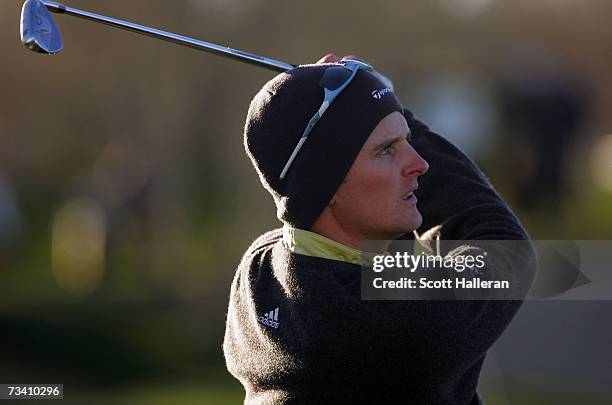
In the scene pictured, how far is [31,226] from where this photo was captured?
50.3 feet

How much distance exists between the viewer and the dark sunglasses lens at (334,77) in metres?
3.37

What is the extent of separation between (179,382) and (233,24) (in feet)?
28.4

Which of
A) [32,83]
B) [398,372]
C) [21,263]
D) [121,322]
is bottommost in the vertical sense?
[398,372]

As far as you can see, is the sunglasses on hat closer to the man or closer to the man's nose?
the man

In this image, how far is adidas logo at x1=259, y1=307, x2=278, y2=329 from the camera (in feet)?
11.0

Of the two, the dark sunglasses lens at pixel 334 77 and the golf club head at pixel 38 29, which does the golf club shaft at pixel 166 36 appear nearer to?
the golf club head at pixel 38 29

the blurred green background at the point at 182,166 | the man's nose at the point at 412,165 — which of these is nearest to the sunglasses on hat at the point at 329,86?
the man's nose at the point at 412,165

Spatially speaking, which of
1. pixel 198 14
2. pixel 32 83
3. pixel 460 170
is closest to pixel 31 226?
pixel 32 83

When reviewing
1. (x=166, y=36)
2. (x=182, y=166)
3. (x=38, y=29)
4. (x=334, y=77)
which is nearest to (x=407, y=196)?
(x=334, y=77)

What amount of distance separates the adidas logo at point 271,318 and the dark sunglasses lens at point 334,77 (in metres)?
0.69

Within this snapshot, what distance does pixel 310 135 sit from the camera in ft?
11.0

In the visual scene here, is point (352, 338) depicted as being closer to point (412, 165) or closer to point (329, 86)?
point (412, 165)

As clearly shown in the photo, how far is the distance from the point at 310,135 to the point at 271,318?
21.8 inches

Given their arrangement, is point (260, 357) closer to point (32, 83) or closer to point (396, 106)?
point (396, 106)
